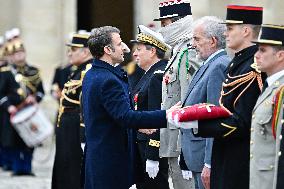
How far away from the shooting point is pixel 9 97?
17156 mm

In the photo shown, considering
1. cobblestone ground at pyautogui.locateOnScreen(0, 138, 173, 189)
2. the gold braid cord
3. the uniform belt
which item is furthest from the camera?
cobblestone ground at pyautogui.locateOnScreen(0, 138, 173, 189)

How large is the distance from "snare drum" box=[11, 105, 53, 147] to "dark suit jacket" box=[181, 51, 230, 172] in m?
7.62

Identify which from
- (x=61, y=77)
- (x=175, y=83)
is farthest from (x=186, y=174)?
(x=61, y=77)

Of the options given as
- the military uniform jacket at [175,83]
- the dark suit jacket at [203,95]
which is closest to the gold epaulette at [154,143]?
the military uniform jacket at [175,83]

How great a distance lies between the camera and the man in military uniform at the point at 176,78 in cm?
945

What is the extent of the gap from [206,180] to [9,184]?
7.35m

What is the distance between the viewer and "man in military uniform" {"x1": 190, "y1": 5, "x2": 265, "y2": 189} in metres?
7.76

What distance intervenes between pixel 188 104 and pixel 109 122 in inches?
22.8

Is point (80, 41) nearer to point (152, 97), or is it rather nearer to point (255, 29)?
point (152, 97)

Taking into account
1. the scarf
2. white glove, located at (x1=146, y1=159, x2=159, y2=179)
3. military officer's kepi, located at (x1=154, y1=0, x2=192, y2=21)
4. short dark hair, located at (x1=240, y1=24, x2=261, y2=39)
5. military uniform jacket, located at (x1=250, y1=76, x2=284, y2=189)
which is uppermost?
Result: short dark hair, located at (x1=240, y1=24, x2=261, y2=39)

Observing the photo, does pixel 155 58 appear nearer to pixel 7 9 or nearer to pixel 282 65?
Result: pixel 282 65

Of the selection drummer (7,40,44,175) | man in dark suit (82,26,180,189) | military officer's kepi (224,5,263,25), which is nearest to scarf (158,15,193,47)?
man in dark suit (82,26,180,189)

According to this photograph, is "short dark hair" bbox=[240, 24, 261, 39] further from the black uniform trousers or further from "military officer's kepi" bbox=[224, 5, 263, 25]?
the black uniform trousers

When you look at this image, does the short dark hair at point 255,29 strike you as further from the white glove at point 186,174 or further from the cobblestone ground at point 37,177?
the cobblestone ground at point 37,177
